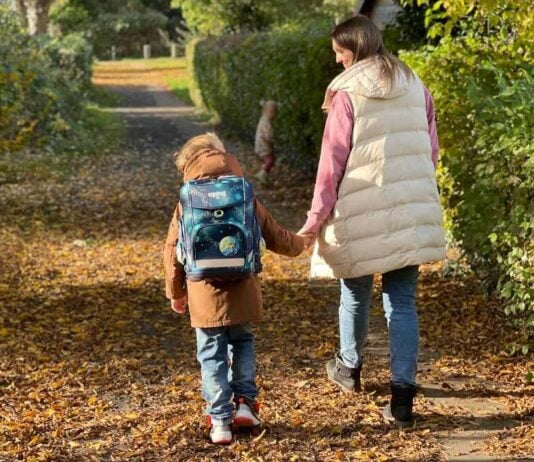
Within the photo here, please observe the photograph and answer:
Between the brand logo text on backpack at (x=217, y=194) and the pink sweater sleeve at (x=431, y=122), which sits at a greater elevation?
the pink sweater sleeve at (x=431, y=122)

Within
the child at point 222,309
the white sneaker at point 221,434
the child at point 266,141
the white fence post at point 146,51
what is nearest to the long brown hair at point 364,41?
the child at point 222,309

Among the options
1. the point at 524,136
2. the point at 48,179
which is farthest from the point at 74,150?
the point at 524,136

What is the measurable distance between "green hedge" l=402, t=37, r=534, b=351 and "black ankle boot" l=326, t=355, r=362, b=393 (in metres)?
1.08

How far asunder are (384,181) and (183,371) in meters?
1.91

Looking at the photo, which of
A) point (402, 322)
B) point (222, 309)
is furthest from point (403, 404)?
point (222, 309)

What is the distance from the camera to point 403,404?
15.0 feet

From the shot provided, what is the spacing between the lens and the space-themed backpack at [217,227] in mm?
4094

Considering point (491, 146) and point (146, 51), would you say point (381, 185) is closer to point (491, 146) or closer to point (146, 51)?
point (491, 146)

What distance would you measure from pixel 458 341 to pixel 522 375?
747mm

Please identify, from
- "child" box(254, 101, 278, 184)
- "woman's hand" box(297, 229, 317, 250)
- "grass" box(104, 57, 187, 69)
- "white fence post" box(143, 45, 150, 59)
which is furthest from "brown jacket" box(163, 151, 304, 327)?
"white fence post" box(143, 45, 150, 59)

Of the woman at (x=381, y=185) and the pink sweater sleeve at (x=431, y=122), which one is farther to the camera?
the pink sweater sleeve at (x=431, y=122)

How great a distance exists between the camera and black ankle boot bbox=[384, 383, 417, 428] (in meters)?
4.55

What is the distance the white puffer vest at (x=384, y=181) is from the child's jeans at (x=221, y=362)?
2.05 feet

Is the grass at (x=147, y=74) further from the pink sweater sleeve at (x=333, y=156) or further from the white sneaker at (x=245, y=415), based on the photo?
the white sneaker at (x=245, y=415)
